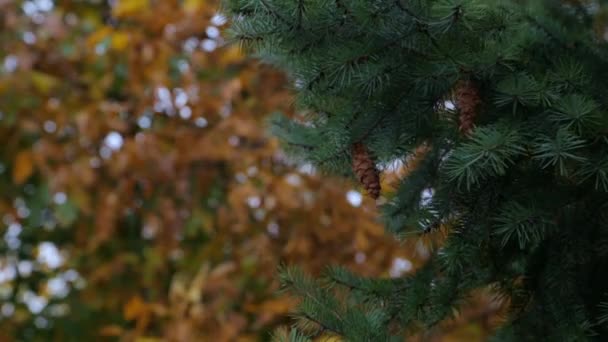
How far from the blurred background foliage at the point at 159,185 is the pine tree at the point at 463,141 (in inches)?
68.6

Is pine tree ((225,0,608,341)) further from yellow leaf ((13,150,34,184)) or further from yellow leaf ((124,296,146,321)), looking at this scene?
yellow leaf ((13,150,34,184))

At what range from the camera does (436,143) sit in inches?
62.1

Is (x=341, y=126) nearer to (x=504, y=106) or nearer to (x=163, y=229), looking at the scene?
(x=504, y=106)

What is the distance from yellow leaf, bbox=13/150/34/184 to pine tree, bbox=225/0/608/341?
2288 mm

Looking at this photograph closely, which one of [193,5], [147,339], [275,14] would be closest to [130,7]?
[193,5]

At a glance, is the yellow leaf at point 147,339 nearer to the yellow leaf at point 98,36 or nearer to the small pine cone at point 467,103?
the yellow leaf at point 98,36

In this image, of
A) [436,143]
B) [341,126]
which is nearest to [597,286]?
[436,143]

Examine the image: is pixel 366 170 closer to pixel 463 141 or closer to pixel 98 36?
pixel 463 141

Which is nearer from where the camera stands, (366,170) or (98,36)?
(366,170)

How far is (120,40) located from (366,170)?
7.76ft

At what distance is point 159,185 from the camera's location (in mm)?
3754

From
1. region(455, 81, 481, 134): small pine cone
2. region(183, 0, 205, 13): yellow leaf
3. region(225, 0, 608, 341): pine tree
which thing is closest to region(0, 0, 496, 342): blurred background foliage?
region(183, 0, 205, 13): yellow leaf

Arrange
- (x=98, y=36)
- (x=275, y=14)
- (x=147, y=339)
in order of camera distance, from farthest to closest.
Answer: (x=98, y=36), (x=147, y=339), (x=275, y=14)

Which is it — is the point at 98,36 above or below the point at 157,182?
above
